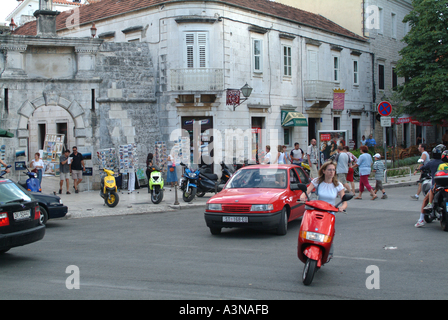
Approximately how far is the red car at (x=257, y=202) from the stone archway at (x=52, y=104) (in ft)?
35.0

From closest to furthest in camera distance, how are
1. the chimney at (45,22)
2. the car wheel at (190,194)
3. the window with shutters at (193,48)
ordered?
1. the car wheel at (190,194)
2. the chimney at (45,22)
3. the window with shutters at (193,48)

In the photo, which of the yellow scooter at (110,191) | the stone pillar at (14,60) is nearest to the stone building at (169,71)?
the stone pillar at (14,60)

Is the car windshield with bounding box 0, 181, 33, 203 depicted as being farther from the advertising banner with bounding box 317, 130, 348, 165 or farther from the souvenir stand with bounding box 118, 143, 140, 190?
the advertising banner with bounding box 317, 130, 348, 165

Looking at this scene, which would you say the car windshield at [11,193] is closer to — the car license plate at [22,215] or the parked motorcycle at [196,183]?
the car license plate at [22,215]

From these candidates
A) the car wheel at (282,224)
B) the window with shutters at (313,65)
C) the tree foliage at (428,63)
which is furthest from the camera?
the tree foliage at (428,63)

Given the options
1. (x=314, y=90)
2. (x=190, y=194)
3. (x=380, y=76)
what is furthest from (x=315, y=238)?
(x=380, y=76)

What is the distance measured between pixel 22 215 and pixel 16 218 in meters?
0.14

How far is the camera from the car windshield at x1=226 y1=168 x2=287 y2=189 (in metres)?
10.2

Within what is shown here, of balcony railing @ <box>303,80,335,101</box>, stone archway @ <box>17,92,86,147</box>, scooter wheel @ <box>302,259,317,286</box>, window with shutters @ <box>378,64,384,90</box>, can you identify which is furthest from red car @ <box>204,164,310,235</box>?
window with shutters @ <box>378,64,384,90</box>

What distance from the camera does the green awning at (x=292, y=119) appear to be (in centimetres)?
2520

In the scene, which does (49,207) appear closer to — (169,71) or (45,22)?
(45,22)
